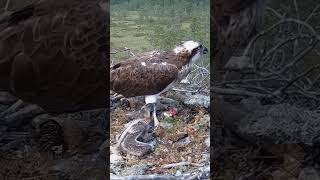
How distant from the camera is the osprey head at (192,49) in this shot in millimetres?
3174

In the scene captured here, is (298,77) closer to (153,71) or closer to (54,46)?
(153,71)

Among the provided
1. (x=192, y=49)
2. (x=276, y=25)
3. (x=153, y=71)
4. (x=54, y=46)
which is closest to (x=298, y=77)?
(x=276, y=25)

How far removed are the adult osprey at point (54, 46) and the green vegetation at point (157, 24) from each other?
0.14 metres

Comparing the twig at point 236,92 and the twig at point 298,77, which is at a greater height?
the twig at point 298,77

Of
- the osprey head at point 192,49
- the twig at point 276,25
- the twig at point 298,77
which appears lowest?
the twig at point 298,77

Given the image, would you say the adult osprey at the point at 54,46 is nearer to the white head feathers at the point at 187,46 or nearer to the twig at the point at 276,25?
the white head feathers at the point at 187,46

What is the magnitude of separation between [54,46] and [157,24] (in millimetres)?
646

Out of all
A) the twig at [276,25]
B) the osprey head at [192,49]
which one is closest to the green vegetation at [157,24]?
the osprey head at [192,49]

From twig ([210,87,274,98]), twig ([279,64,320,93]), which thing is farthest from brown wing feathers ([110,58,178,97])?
twig ([279,64,320,93])

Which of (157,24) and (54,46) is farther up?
(157,24)

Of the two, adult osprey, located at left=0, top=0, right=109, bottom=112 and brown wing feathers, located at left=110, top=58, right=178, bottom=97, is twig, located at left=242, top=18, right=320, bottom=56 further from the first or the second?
adult osprey, located at left=0, top=0, right=109, bottom=112

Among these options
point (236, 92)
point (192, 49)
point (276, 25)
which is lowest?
point (236, 92)

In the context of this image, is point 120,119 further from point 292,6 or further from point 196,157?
point 292,6

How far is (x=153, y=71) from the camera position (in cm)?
315
